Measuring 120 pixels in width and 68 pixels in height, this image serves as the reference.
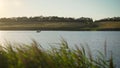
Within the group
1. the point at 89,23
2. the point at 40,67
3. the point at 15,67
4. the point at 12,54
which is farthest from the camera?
the point at 89,23

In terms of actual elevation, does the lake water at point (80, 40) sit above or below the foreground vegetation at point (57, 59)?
below

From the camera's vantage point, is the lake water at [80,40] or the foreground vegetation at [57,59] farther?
the lake water at [80,40]

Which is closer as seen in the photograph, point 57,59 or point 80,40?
point 57,59

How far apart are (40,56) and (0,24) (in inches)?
6416

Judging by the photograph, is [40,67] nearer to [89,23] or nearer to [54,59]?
[54,59]

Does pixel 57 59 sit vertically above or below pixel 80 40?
above

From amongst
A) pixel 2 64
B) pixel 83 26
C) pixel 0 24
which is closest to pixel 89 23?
pixel 83 26

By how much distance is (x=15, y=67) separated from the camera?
752cm

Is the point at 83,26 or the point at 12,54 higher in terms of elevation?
the point at 12,54

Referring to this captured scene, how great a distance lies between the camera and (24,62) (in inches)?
295

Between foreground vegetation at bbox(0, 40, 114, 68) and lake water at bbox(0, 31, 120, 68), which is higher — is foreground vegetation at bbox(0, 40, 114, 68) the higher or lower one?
the higher one

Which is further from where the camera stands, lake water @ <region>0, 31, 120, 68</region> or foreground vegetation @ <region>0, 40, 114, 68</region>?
lake water @ <region>0, 31, 120, 68</region>

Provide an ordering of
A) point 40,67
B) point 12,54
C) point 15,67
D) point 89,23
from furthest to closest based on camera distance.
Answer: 1. point 89,23
2. point 12,54
3. point 15,67
4. point 40,67

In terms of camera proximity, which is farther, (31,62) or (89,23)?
(89,23)
